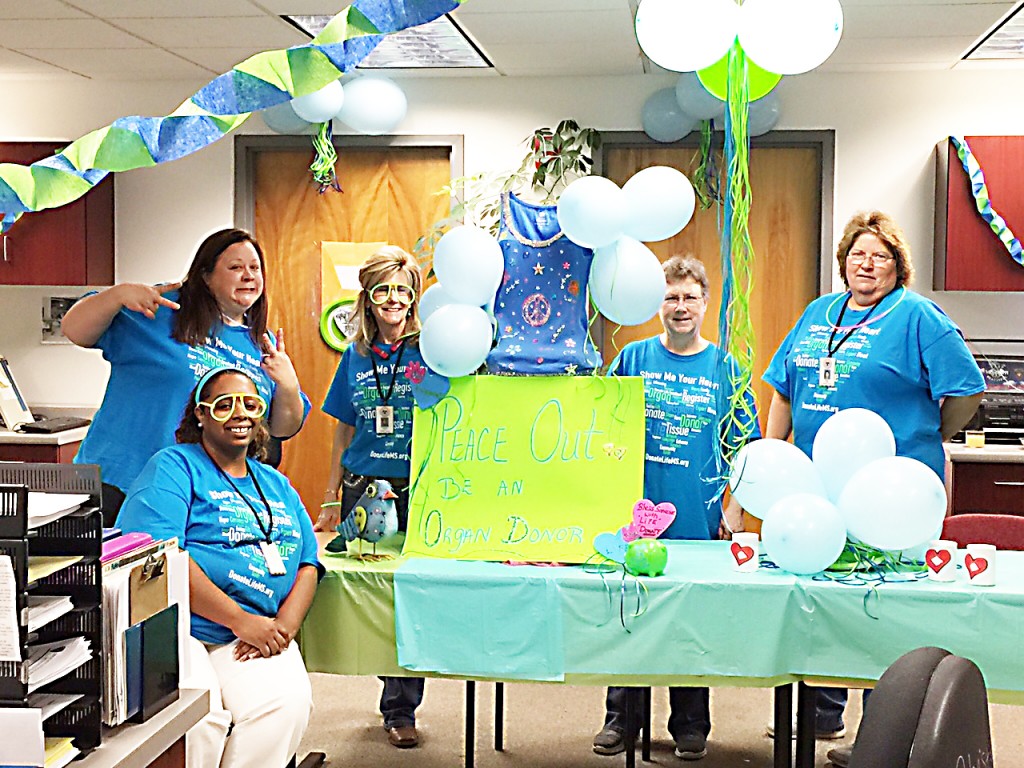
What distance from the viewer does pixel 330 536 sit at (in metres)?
3.29

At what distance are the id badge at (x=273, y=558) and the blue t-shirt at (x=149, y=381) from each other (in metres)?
0.48

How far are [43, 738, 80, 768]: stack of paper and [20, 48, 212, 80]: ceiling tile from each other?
3.81m

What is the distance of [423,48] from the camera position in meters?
4.84

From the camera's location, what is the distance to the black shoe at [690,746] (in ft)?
11.4

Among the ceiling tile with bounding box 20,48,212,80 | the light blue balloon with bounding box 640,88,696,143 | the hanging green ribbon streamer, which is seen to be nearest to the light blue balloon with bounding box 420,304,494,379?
the light blue balloon with bounding box 640,88,696,143

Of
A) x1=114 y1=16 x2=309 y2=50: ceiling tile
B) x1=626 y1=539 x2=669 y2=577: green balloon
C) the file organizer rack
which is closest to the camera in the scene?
the file organizer rack

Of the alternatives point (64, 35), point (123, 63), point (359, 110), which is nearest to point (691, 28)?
point (359, 110)

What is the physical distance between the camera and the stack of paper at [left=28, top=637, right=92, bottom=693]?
146 cm

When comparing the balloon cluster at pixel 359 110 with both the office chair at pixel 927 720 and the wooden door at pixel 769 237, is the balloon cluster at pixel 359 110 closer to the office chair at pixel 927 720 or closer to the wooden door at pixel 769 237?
the wooden door at pixel 769 237

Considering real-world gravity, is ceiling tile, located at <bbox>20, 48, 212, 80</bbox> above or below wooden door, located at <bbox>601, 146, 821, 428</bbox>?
above

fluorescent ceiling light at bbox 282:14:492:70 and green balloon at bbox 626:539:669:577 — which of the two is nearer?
green balloon at bbox 626:539:669:577

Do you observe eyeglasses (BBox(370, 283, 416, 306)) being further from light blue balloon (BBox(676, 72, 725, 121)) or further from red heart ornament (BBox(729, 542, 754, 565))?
light blue balloon (BBox(676, 72, 725, 121))

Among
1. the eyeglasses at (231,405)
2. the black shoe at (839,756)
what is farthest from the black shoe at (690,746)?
Answer: the eyeglasses at (231,405)

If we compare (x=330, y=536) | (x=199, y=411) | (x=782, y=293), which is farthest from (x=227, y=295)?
(x=782, y=293)
